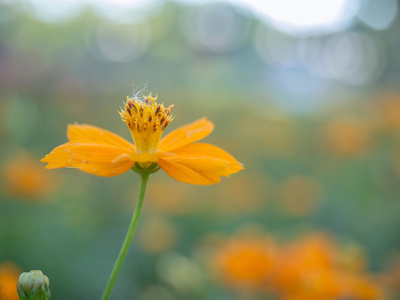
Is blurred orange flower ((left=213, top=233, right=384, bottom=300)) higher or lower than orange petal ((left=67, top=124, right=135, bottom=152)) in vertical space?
higher

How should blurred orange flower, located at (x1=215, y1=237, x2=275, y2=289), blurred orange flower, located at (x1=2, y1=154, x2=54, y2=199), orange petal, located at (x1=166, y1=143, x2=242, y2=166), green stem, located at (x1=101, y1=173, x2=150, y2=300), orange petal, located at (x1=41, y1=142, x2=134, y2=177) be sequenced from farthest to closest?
blurred orange flower, located at (x1=2, y1=154, x2=54, y2=199) < blurred orange flower, located at (x1=215, y1=237, x2=275, y2=289) < orange petal, located at (x1=166, y1=143, x2=242, y2=166) < orange petal, located at (x1=41, y1=142, x2=134, y2=177) < green stem, located at (x1=101, y1=173, x2=150, y2=300)

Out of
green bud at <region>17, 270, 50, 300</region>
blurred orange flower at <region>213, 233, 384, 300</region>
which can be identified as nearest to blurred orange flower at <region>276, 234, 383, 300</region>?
blurred orange flower at <region>213, 233, 384, 300</region>

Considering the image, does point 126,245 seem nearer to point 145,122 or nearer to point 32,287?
point 32,287

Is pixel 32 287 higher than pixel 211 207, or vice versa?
pixel 211 207

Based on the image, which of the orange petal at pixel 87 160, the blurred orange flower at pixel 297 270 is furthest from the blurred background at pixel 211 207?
the orange petal at pixel 87 160

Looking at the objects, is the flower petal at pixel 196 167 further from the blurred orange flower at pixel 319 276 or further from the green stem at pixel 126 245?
the blurred orange flower at pixel 319 276

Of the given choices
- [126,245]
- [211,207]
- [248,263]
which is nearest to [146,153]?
[126,245]

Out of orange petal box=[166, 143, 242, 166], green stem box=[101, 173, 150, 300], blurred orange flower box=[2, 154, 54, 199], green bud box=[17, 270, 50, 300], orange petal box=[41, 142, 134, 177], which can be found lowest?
green bud box=[17, 270, 50, 300]

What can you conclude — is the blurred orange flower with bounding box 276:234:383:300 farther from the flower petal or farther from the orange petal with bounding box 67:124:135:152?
the orange petal with bounding box 67:124:135:152
